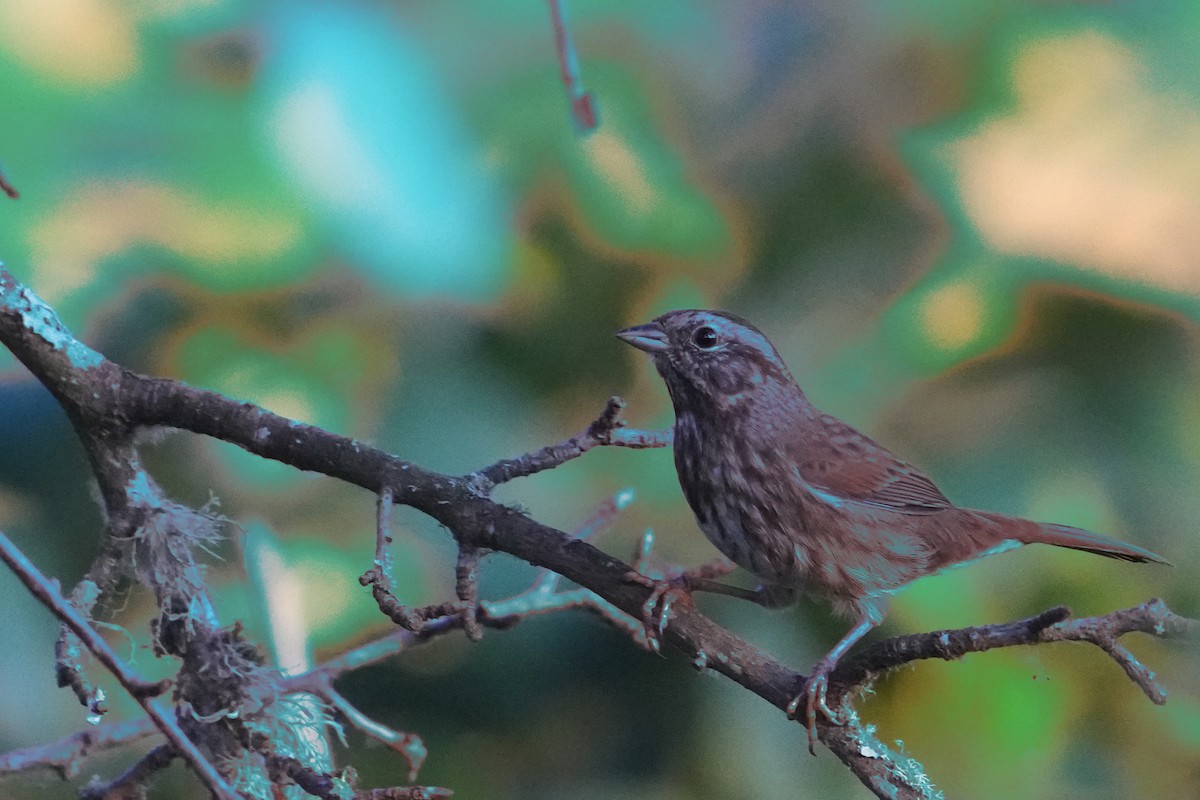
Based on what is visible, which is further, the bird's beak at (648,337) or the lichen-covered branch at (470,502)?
the bird's beak at (648,337)

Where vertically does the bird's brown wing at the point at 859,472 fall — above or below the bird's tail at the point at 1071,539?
above

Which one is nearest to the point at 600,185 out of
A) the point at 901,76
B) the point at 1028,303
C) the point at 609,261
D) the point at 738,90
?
the point at 609,261

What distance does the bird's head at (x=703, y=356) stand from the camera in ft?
3.96

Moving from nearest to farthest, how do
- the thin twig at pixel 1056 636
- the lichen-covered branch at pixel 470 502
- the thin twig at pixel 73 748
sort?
1. the thin twig at pixel 1056 636
2. the lichen-covered branch at pixel 470 502
3. the thin twig at pixel 73 748

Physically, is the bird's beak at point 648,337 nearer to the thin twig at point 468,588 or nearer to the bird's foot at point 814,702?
the thin twig at point 468,588

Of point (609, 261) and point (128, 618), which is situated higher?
point (609, 261)

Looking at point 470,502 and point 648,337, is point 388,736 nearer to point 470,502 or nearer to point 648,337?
point 470,502

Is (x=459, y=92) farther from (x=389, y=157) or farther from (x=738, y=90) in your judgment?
(x=738, y=90)

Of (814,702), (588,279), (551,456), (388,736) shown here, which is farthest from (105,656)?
(588,279)

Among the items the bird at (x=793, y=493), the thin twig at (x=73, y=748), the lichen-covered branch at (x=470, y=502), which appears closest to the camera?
the lichen-covered branch at (x=470, y=502)

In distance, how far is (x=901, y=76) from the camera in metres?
1.53

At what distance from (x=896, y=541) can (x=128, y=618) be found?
1167mm

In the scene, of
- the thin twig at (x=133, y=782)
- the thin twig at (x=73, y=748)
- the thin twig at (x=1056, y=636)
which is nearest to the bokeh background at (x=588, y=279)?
the thin twig at (x=73, y=748)

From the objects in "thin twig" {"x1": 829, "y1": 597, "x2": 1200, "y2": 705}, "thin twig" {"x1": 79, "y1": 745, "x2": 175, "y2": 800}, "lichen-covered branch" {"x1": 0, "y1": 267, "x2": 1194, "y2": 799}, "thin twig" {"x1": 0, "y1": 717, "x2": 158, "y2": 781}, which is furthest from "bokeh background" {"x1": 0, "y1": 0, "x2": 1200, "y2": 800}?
"thin twig" {"x1": 829, "y1": 597, "x2": 1200, "y2": 705}
